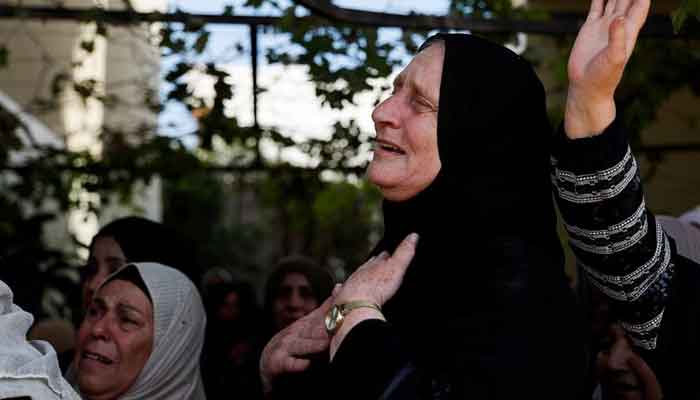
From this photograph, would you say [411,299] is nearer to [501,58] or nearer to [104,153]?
[501,58]

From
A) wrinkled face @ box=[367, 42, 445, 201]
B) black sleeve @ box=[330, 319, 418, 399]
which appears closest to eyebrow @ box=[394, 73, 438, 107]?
wrinkled face @ box=[367, 42, 445, 201]

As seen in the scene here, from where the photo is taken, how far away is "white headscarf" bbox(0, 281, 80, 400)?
2115 millimetres

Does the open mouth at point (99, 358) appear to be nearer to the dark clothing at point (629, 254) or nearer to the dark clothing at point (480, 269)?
the dark clothing at point (480, 269)

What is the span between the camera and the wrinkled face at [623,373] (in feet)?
12.7

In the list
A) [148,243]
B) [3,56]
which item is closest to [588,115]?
[148,243]

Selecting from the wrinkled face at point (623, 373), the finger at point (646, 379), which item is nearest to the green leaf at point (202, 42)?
the wrinkled face at point (623, 373)

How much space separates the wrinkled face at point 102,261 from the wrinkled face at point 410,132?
258cm

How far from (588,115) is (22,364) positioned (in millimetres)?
1289

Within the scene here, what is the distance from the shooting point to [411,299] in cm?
238

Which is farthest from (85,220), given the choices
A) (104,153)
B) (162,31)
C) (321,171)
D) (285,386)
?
(285,386)

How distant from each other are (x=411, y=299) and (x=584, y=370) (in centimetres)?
41

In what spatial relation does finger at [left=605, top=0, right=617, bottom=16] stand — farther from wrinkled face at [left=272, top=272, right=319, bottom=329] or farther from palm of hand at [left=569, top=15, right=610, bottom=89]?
wrinkled face at [left=272, top=272, right=319, bottom=329]

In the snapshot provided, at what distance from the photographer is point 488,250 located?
228 cm

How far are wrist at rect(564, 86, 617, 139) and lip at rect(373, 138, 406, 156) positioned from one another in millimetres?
403
